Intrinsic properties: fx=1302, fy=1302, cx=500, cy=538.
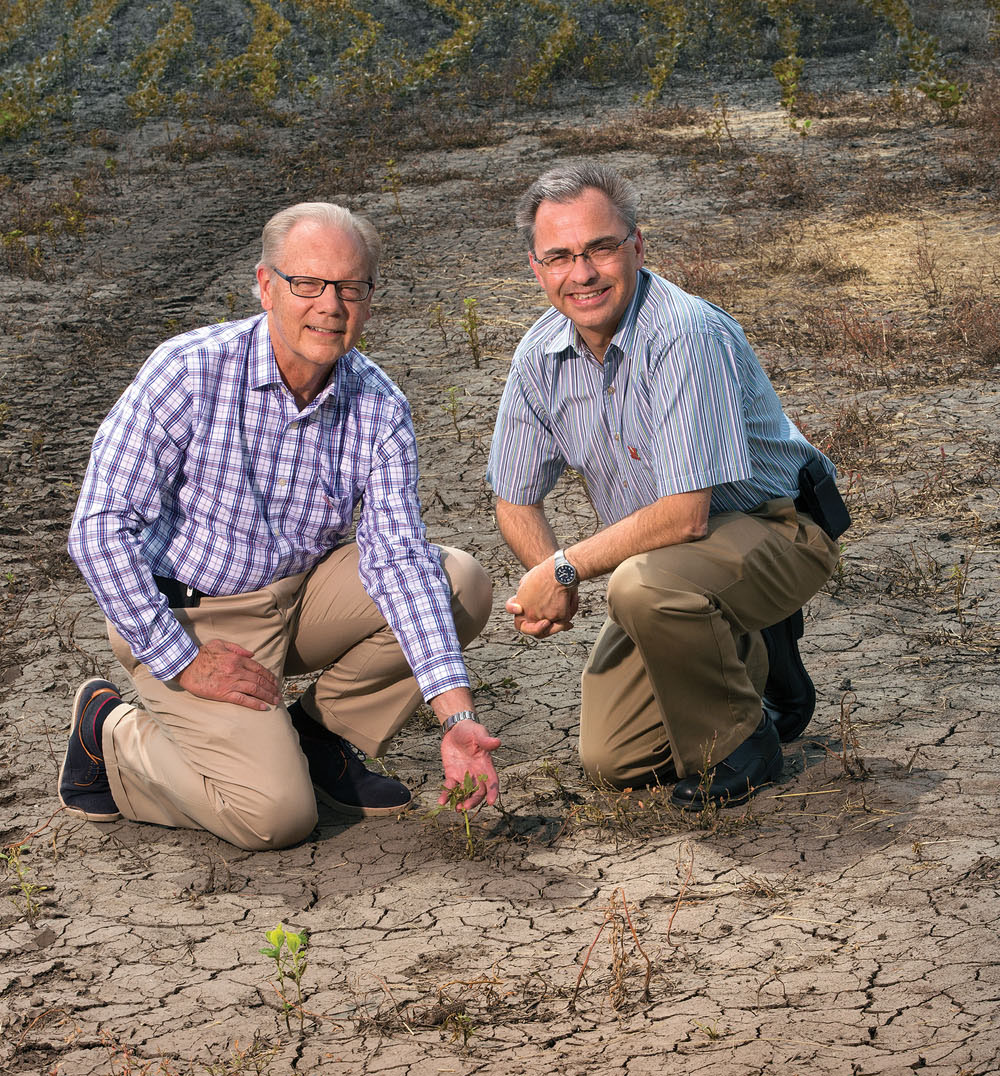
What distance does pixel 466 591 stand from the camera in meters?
4.01

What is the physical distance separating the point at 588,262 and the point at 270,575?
1.32 metres

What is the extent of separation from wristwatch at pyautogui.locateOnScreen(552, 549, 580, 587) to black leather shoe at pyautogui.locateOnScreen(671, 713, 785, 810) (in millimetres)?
661

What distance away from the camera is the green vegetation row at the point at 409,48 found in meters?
17.2

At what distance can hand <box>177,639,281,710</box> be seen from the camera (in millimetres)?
3699

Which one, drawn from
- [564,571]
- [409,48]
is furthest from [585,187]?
[409,48]

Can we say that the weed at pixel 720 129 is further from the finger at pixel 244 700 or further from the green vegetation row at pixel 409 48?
the finger at pixel 244 700

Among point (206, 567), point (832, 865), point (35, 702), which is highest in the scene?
point (206, 567)

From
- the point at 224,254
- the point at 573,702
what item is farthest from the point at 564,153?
the point at 573,702

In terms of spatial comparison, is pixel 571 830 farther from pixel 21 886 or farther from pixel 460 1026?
pixel 21 886

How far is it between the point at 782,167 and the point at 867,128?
5.87ft

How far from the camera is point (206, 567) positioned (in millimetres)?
3842

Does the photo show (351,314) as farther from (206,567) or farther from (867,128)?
(867,128)

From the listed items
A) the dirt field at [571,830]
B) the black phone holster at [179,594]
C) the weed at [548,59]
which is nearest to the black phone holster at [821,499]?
the dirt field at [571,830]

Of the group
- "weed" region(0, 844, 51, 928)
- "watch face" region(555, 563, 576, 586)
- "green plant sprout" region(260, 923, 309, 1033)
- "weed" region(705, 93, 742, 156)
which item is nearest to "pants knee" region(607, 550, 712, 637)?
"watch face" region(555, 563, 576, 586)
